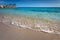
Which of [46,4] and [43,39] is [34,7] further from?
[43,39]

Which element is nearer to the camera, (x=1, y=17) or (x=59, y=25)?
(x=59, y=25)

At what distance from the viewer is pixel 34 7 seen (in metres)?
1.29

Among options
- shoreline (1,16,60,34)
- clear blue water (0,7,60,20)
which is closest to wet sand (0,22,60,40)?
shoreline (1,16,60,34)

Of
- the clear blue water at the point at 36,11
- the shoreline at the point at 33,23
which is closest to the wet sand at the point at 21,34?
the shoreline at the point at 33,23

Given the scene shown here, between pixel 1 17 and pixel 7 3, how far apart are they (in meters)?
0.20

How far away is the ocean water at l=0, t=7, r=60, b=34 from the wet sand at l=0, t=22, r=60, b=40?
53 mm

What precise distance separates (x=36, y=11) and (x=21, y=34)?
0.32 metres

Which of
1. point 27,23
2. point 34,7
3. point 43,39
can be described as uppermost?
point 34,7

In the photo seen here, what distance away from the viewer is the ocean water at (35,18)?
122 centimetres

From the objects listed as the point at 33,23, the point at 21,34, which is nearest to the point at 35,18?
the point at 33,23

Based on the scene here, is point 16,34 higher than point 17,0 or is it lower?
lower

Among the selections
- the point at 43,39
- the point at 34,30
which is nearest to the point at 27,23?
the point at 34,30

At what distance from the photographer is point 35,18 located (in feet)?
4.18

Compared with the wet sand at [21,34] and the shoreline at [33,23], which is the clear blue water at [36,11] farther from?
the wet sand at [21,34]
